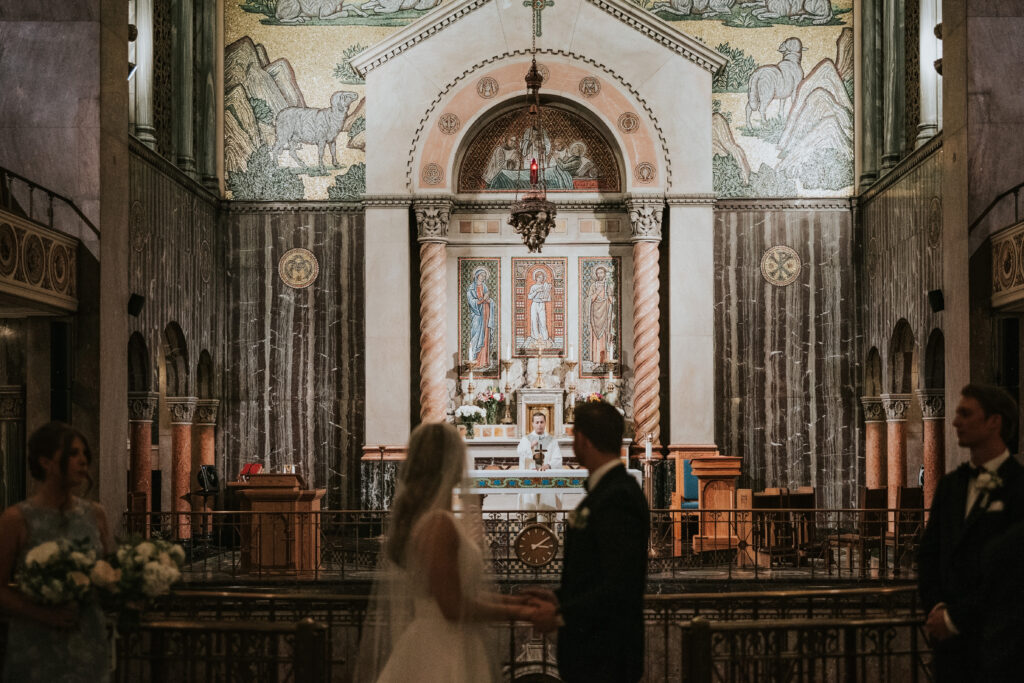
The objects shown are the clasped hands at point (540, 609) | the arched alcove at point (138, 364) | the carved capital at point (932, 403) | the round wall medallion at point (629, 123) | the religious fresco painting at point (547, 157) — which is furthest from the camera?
the religious fresco painting at point (547, 157)

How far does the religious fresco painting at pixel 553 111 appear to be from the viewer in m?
17.9

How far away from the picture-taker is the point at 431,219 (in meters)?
17.3

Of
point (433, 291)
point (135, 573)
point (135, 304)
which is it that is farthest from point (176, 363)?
point (135, 573)

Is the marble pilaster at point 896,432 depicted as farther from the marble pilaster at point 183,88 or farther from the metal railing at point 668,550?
the marble pilaster at point 183,88

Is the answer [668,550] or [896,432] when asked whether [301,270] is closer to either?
[668,550]

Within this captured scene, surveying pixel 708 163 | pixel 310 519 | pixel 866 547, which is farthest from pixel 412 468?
pixel 708 163

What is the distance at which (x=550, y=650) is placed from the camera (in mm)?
11938

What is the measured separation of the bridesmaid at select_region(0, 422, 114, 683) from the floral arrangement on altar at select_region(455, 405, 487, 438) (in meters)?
11.9

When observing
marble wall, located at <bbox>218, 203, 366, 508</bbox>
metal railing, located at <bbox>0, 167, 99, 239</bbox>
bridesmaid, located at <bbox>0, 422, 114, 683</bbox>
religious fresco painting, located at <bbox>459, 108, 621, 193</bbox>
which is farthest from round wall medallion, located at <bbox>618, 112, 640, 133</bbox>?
bridesmaid, located at <bbox>0, 422, 114, 683</bbox>

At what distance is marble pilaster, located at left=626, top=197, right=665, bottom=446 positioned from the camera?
56.6 ft

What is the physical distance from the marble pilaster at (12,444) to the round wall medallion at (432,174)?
22.5ft

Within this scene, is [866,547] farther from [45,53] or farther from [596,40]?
[45,53]

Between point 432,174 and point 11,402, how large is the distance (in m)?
7.06

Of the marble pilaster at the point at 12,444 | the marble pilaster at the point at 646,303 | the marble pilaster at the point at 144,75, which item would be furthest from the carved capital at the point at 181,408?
the marble pilaster at the point at 646,303
